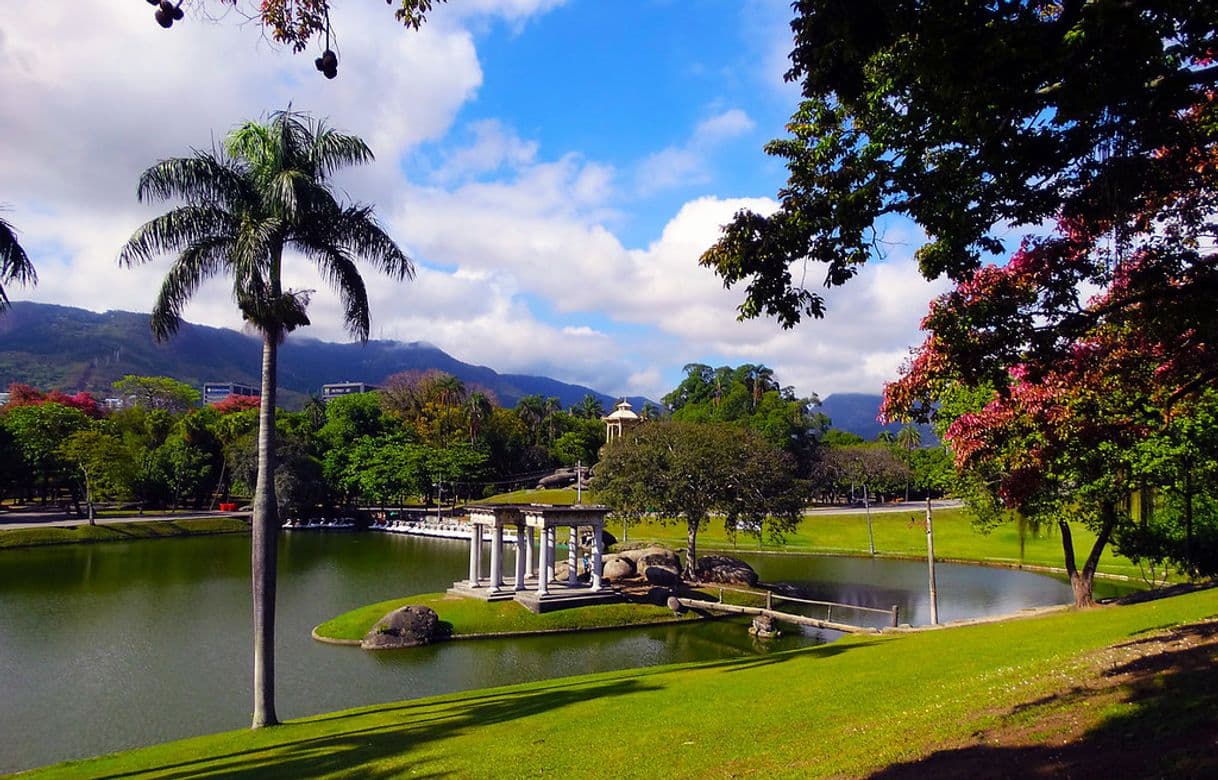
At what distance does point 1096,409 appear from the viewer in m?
15.1

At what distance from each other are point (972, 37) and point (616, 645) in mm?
27607

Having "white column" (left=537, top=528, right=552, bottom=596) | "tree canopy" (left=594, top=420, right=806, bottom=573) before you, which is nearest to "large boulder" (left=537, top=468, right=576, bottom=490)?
"tree canopy" (left=594, top=420, right=806, bottom=573)

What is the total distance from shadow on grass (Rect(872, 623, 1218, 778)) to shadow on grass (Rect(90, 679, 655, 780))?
25.6ft

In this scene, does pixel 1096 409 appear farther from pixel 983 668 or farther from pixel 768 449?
pixel 768 449

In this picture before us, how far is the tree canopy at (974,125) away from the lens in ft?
22.0

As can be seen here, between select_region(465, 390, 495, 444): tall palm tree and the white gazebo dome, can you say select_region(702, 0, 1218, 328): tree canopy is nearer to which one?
select_region(465, 390, 495, 444): tall palm tree

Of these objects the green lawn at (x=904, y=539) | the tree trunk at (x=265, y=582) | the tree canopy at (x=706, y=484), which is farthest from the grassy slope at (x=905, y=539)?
the tree trunk at (x=265, y=582)

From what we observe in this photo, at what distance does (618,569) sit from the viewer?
1751 inches

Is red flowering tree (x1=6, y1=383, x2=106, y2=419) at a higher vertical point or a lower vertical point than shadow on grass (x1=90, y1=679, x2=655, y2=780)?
higher

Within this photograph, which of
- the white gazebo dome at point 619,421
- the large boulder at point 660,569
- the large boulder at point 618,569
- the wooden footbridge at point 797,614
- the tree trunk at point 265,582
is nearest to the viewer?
the tree trunk at point 265,582

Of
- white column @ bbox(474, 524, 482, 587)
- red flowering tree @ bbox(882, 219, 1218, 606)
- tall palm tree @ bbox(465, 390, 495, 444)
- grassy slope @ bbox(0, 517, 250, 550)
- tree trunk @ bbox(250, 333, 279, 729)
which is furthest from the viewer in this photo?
tall palm tree @ bbox(465, 390, 495, 444)

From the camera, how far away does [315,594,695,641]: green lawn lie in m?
31.1

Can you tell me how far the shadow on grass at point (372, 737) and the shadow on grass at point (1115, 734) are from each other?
780cm

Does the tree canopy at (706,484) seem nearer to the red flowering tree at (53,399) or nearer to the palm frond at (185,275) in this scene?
the palm frond at (185,275)
